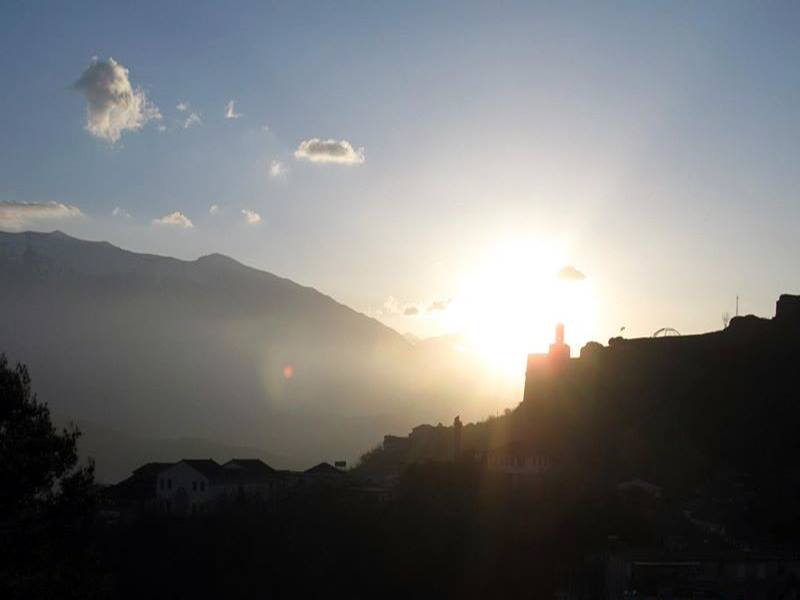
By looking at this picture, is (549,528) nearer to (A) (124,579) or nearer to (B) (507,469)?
Result: (B) (507,469)

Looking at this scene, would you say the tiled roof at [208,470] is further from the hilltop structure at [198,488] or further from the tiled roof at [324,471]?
the tiled roof at [324,471]

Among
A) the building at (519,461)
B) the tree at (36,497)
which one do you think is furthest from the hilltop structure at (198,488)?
the tree at (36,497)

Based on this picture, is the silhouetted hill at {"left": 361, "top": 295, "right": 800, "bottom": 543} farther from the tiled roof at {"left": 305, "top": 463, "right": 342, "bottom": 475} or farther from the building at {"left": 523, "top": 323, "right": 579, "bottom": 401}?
the tiled roof at {"left": 305, "top": 463, "right": 342, "bottom": 475}

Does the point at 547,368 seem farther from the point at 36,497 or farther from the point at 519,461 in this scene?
the point at 36,497

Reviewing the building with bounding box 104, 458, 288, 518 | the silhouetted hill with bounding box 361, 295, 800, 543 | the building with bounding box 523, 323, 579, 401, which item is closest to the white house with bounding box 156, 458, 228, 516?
the building with bounding box 104, 458, 288, 518

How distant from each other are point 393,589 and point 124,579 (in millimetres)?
14055

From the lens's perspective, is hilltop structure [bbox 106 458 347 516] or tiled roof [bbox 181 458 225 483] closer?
hilltop structure [bbox 106 458 347 516]

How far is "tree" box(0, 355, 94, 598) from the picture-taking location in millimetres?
19156

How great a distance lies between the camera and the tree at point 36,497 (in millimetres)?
19156

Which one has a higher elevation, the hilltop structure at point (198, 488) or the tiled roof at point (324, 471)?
the tiled roof at point (324, 471)

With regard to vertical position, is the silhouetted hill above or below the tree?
above

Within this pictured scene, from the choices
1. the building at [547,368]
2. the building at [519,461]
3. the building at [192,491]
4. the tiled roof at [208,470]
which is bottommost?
the building at [192,491]

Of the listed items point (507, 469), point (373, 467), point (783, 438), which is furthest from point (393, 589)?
point (373, 467)

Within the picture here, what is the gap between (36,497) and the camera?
20.3 m
